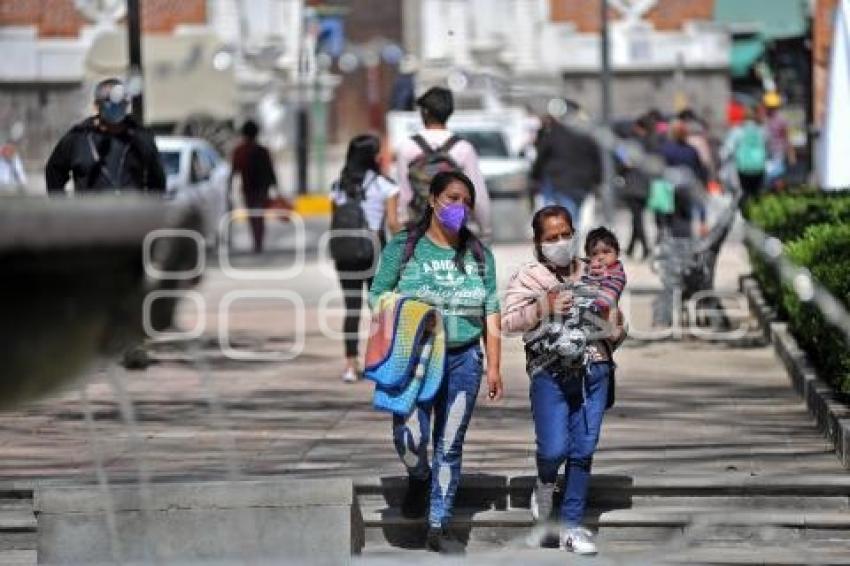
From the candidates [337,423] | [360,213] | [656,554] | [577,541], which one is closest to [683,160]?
[360,213]

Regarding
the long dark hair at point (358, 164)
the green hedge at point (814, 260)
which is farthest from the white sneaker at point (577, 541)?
the long dark hair at point (358, 164)

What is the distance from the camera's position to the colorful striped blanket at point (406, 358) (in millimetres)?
11164

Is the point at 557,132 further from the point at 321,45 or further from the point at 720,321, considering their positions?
the point at 321,45

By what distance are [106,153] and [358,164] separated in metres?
1.63

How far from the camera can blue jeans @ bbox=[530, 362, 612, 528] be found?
11.1m

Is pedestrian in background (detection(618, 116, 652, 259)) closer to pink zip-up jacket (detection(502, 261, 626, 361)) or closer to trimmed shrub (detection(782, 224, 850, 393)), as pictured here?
trimmed shrub (detection(782, 224, 850, 393))

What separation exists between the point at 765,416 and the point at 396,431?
3677 millimetres

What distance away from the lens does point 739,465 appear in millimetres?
12469

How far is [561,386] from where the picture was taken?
1115 centimetres

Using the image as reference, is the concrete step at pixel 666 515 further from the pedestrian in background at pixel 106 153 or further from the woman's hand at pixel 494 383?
the pedestrian in background at pixel 106 153

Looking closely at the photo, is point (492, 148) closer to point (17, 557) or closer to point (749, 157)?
point (749, 157)

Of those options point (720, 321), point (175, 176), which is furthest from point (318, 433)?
point (175, 176)

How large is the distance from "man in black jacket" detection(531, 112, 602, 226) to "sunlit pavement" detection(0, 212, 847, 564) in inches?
178

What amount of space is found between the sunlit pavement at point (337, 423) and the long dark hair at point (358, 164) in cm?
131
